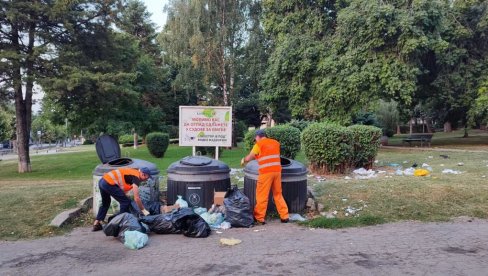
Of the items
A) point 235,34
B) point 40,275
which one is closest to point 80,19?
point 235,34

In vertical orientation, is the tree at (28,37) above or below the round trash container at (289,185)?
above

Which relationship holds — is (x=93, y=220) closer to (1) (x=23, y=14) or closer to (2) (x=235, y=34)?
(1) (x=23, y=14)

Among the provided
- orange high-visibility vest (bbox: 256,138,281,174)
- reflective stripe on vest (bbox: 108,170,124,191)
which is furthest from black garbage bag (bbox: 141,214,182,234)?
orange high-visibility vest (bbox: 256,138,281,174)

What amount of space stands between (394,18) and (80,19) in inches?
584

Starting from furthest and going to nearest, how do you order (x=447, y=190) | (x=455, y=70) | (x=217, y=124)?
(x=455, y=70) < (x=217, y=124) < (x=447, y=190)

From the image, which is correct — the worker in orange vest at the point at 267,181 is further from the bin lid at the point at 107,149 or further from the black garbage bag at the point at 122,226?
the bin lid at the point at 107,149

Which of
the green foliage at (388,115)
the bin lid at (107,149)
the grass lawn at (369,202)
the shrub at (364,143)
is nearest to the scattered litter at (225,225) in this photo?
the grass lawn at (369,202)

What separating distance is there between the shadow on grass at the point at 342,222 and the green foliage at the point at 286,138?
6.72 m

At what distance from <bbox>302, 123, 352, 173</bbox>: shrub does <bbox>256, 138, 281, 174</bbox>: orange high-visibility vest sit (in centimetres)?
458

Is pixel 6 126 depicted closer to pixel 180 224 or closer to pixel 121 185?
pixel 121 185

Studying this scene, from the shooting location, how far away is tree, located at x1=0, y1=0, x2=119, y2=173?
17531 millimetres

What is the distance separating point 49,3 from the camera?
18688 millimetres

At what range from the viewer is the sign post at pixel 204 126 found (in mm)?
9633

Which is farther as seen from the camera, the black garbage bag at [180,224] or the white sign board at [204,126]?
the white sign board at [204,126]
